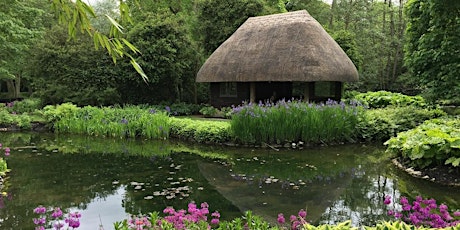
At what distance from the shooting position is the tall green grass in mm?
12250

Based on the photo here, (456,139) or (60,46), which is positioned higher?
(60,46)

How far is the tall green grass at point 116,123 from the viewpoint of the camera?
12.2m

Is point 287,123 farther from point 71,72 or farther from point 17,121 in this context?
point 71,72

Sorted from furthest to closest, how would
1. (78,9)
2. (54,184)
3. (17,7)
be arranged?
(17,7) → (54,184) → (78,9)

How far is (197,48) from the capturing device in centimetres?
2088

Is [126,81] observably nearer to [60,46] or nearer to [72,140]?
[60,46]

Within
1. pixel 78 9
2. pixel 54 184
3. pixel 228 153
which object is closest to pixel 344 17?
pixel 228 153

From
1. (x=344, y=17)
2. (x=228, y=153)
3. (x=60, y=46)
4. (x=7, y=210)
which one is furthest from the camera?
(x=344, y=17)

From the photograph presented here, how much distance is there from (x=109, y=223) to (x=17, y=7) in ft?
58.2

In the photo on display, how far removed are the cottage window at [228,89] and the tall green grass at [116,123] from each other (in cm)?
524

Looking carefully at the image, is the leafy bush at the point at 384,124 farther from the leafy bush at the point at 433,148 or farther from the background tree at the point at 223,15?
the background tree at the point at 223,15

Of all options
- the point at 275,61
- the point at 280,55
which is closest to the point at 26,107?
the point at 275,61

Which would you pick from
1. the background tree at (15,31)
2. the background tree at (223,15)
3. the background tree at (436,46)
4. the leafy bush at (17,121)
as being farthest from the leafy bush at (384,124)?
the background tree at (15,31)

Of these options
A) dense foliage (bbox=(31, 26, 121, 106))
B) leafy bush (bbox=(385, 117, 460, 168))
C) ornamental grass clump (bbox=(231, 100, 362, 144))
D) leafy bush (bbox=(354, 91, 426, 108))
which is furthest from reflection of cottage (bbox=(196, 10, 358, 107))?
leafy bush (bbox=(385, 117, 460, 168))
